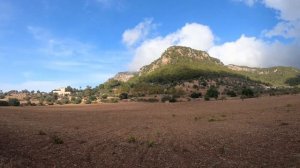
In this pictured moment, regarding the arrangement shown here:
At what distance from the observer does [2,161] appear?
46.5 ft

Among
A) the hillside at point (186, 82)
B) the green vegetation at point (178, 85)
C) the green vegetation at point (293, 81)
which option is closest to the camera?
the green vegetation at point (178, 85)

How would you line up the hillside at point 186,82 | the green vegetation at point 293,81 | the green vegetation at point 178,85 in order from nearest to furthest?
the green vegetation at point 178,85 < the hillside at point 186,82 < the green vegetation at point 293,81

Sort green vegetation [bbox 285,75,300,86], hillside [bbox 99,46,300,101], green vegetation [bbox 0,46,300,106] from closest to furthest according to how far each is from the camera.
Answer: green vegetation [bbox 0,46,300,106], hillside [bbox 99,46,300,101], green vegetation [bbox 285,75,300,86]

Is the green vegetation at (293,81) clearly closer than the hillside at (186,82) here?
No

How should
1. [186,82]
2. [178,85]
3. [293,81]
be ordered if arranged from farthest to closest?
1. [293,81]
2. [186,82]
3. [178,85]

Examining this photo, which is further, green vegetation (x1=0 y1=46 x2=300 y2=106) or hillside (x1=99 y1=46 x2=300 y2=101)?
hillside (x1=99 y1=46 x2=300 y2=101)

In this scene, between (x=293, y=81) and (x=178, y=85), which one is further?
(x=293, y=81)

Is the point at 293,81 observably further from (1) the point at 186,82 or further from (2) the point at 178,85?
(2) the point at 178,85

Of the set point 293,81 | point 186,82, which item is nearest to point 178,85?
point 186,82

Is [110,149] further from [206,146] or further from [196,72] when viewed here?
[196,72]

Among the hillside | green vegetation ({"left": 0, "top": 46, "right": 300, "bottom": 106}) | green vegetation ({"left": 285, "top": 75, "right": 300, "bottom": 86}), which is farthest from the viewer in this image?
green vegetation ({"left": 285, "top": 75, "right": 300, "bottom": 86})

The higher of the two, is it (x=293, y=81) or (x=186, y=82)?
(x=186, y=82)

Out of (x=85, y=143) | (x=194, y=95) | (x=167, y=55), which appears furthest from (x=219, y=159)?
(x=167, y=55)

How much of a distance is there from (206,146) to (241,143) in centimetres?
217
